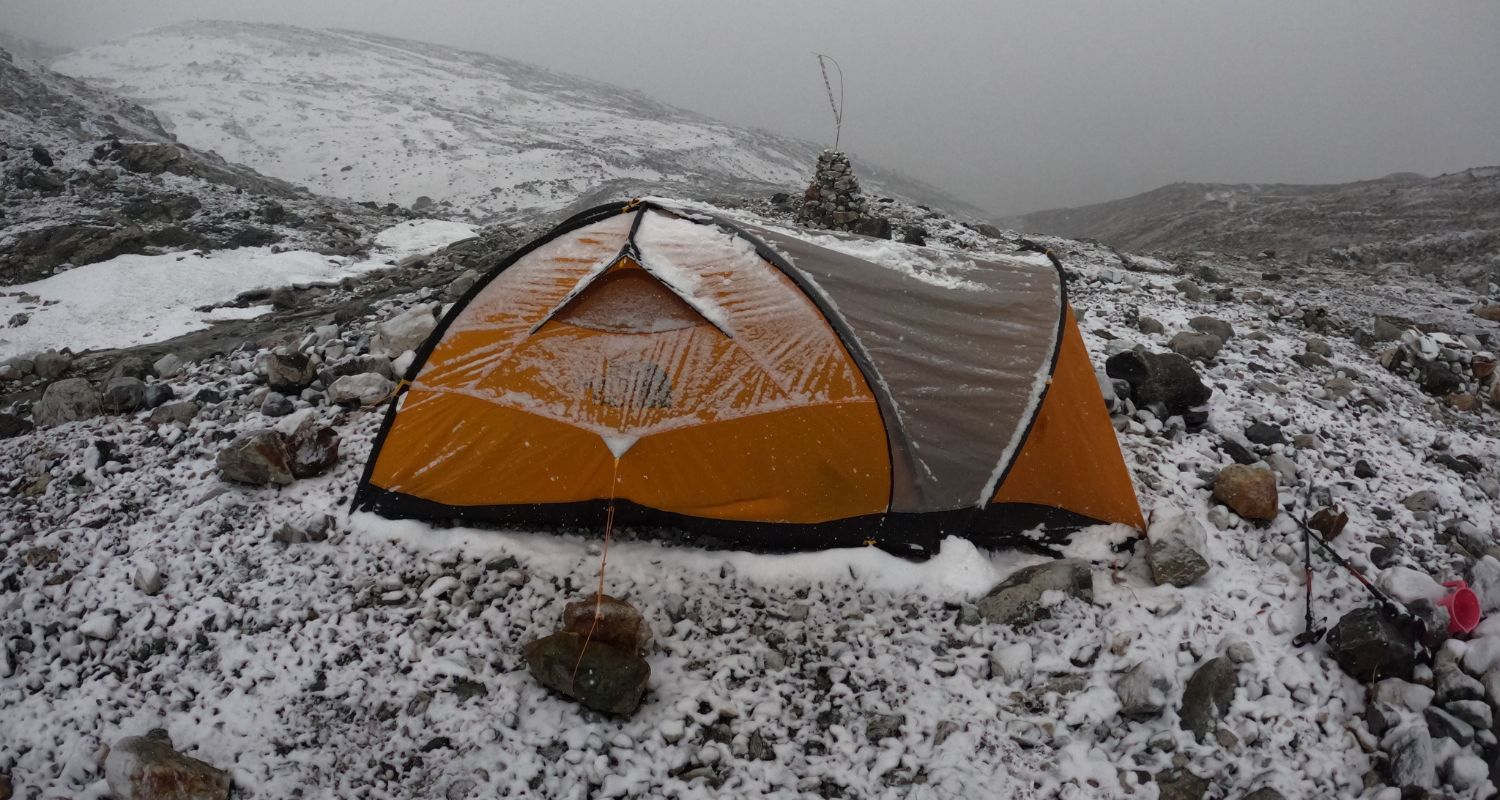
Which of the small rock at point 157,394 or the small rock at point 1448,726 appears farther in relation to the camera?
the small rock at point 157,394

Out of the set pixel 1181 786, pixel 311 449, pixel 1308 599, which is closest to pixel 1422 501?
pixel 1308 599

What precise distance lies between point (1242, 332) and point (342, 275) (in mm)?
12419

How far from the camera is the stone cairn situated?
11672mm

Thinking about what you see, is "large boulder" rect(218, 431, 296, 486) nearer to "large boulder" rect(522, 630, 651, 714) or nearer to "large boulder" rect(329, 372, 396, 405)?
"large boulder" rect(329, 372, 396, 405)

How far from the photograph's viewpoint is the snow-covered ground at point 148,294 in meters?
7.18

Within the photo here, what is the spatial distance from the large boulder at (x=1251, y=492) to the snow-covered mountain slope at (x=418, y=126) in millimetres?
22789

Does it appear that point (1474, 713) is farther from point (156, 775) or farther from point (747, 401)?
point (156, 775)

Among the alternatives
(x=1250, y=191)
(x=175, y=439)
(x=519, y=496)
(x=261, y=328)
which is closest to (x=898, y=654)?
(x=519, y=496)

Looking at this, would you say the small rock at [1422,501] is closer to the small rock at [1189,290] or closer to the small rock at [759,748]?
the small rock at [759,748]

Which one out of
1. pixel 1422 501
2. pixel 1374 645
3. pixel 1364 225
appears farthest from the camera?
pixel 1364 225

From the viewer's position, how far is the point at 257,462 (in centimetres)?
434

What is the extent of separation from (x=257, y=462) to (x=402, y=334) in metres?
1.85

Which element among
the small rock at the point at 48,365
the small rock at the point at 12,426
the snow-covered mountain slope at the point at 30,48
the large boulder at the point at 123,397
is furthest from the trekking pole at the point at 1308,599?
the snow-covered mountain slope at the point at 30,48

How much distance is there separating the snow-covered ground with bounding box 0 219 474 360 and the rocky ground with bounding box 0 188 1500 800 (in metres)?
2.84
